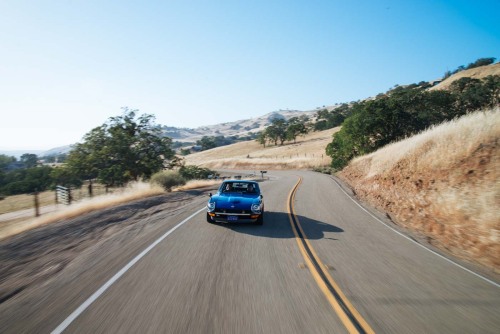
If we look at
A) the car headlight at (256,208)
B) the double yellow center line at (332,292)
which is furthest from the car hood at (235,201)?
the double yellow center line at (332,292)

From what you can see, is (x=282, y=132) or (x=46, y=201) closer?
(x=46, y=201)

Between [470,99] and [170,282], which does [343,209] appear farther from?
[470,99]

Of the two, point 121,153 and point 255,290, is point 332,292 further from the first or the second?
point 121,153

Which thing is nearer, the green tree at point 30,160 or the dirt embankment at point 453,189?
the dirt embankment at point 453,189

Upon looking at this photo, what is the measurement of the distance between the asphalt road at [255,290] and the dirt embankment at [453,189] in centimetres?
171

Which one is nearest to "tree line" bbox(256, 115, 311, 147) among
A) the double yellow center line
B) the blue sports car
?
the blue sports car

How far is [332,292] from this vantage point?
5.00 metres

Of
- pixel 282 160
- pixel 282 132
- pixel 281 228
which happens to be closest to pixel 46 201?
pixel 281 228

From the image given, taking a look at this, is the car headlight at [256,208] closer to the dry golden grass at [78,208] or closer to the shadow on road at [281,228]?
the shadow on road at [281,228]

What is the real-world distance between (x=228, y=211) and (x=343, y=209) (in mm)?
6609

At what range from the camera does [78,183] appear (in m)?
28.2

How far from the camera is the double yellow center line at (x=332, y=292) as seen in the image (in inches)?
158

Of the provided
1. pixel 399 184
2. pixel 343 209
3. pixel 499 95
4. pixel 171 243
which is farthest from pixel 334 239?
pixel 499 95

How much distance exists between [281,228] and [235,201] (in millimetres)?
1732
